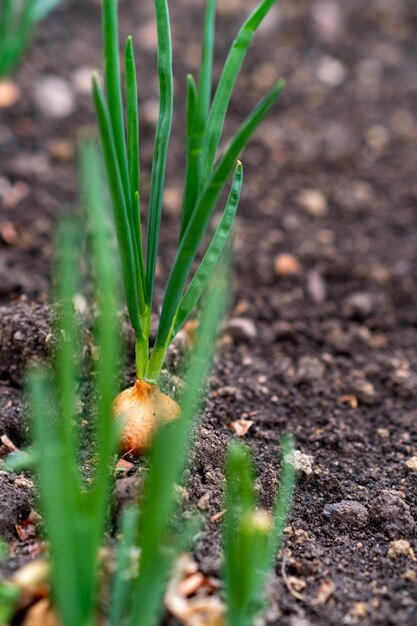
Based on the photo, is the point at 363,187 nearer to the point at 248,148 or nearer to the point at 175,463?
the point at 248,148

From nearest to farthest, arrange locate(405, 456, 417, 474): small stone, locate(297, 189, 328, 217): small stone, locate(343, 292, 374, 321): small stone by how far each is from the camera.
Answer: locate(405, 456, 417, 474): small stone, locate(343, 292, 374, 321): small stone, locate(297, 189, 328, 217): small stone

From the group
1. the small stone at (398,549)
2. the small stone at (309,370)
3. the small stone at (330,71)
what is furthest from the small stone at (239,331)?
the small stone at (330,71)

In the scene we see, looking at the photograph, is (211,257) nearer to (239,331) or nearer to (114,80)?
(114,80)

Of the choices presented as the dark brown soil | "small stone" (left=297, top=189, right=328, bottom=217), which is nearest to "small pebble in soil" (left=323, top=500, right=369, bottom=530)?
the dark brown soil

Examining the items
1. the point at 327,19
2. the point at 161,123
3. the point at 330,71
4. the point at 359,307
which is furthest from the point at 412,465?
the point at 327,19

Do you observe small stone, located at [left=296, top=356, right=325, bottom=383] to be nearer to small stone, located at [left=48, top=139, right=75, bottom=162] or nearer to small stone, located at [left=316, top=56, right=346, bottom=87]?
small stone, located at [left=48, top=139, right=75, bottom=162]

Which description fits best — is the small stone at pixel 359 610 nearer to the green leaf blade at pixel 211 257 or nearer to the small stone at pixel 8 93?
the green leaf blade at pixel 211 257
